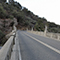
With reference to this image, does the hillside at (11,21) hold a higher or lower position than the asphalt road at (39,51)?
higher

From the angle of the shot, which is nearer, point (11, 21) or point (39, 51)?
point (39, 51)

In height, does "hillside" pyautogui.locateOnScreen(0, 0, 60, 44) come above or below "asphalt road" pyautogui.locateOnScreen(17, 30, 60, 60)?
above

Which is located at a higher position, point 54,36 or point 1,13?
point 1,13

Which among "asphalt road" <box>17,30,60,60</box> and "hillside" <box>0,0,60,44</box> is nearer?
"asphalt road" <box>17,30,60,60</box>

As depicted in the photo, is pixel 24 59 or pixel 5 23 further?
pixel 5 23

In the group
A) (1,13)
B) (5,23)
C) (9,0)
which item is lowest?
(5,23)

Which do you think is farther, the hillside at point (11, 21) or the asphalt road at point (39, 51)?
the hillside at point (11, 21)

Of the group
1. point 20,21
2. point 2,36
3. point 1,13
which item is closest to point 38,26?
point 20,21

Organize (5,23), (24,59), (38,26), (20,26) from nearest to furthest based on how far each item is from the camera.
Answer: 1. (24,59)
2. (5,23)
3. (38,26)
4. (20,26)

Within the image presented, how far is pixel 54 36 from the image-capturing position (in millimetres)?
18828

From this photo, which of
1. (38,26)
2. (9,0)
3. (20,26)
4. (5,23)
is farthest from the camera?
(9,0)

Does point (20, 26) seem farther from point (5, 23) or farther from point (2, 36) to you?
point (2, 36)

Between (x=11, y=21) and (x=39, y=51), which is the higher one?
(x=11, y=21)

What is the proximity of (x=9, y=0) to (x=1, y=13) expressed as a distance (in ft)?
271
